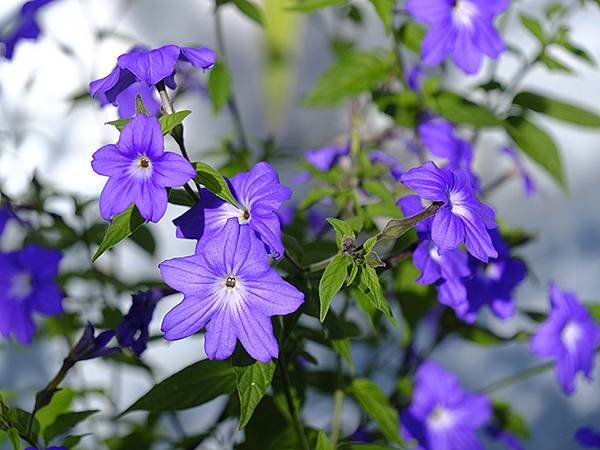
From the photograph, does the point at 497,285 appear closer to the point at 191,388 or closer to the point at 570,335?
the point at 570,335

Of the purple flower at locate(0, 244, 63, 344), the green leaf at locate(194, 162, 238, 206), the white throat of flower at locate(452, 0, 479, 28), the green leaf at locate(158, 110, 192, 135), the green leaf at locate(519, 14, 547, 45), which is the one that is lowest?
the purple flower at locate(0, 244, 63, 344)

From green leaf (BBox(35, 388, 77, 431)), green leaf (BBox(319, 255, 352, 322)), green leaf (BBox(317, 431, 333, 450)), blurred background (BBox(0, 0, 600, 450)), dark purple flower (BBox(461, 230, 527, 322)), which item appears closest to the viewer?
green leaf (BBox(319, 255, 352, 322))

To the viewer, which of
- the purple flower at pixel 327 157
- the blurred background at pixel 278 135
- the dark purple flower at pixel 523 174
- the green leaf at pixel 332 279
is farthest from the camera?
the blurred background at pixel 278 135

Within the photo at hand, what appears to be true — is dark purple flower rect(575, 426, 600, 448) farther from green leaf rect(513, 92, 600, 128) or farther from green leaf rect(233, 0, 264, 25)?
green leaf rect(233, 0, 264, 25)

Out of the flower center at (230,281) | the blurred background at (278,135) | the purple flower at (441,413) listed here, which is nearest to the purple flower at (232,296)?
the flower center at (230,281)

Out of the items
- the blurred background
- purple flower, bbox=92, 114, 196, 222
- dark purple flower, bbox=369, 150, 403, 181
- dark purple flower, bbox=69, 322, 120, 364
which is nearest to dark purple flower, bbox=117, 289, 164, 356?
dark purple flower, bbox=69, 322, 120, 364

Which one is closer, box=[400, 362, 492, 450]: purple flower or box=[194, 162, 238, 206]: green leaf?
box=[194, 162, 238, 206]: green leaf

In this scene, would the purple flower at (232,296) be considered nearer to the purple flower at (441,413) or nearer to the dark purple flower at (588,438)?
Result: the purple flower at (441,413)
